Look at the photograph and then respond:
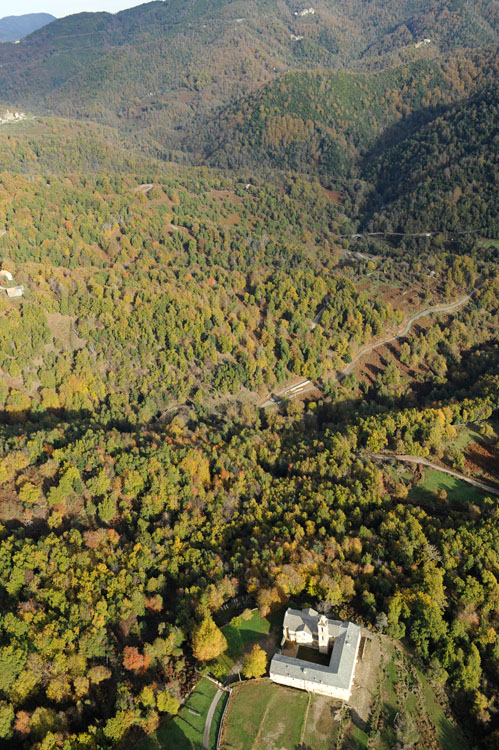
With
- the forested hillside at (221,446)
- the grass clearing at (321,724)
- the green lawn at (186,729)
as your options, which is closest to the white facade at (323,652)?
the grass clearing at (321,724)

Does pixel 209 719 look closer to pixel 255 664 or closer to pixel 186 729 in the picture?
pixel 186 729

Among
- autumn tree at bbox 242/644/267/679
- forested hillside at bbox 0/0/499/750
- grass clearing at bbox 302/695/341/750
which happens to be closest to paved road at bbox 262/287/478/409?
forested hillside at bbox 0/0/499/750

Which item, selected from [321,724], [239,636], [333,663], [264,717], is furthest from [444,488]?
[264,717]

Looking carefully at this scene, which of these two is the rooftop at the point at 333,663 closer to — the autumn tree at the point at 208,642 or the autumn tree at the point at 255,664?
the autumn tree at the point at 255,664

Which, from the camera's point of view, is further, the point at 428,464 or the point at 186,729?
the point at 428,464

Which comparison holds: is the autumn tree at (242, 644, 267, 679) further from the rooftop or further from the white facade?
the rooftop

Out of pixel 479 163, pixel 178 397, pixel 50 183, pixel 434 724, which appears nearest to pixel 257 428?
pixel 178 397
